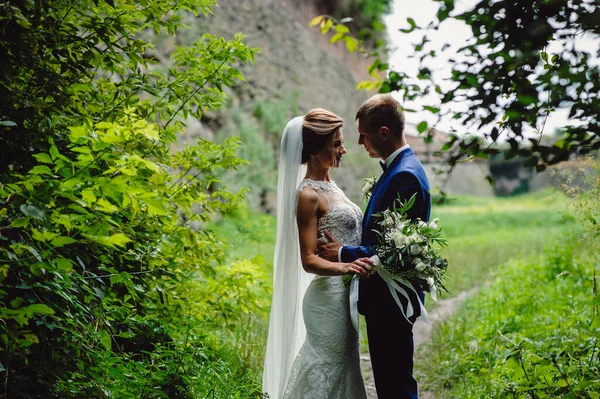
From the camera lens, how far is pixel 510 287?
26.2ft

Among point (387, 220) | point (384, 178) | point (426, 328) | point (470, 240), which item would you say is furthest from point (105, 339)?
point (470, 240)

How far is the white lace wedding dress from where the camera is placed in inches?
136

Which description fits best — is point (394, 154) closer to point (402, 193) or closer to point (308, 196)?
point (402, 193)

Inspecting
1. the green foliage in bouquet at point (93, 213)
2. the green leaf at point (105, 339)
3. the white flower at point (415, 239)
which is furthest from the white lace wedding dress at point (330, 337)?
the green leaf at point (105, 339)

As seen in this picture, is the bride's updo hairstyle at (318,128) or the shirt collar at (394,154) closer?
the shirt collar at (394,154)

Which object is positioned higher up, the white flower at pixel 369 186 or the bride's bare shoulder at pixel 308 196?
the bride's bare shoulder at pixel 308 196

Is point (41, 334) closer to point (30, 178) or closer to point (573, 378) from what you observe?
point (30, 178)

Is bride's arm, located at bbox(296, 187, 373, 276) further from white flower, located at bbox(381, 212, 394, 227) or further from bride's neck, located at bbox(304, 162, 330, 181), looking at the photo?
white flower, located at bbox(381, 212, 394, 227)

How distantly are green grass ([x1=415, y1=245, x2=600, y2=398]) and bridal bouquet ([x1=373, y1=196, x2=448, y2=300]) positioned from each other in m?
0.63

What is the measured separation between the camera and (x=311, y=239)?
11.5ft

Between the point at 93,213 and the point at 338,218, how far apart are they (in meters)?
1.66

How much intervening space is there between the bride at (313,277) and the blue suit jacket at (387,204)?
0.14m

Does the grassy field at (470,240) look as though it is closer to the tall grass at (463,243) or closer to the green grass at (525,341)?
the tall grass at (463,243)

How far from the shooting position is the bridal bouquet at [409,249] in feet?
9.93
